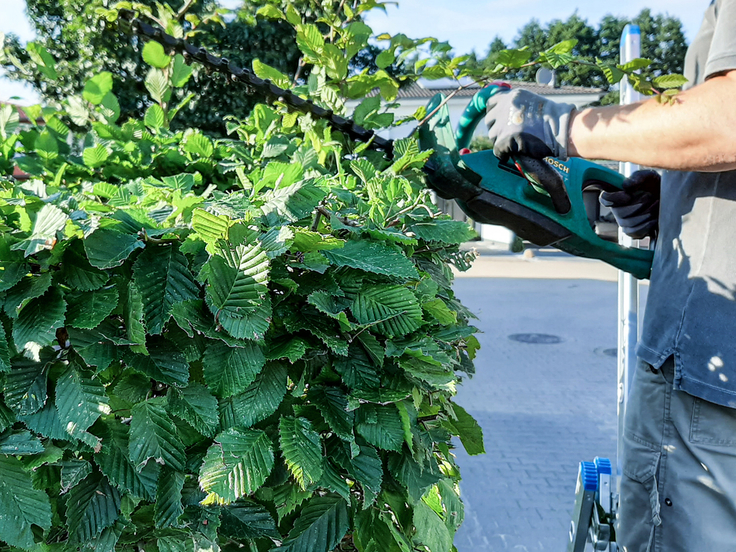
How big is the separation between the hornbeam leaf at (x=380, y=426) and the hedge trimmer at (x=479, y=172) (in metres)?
0.87

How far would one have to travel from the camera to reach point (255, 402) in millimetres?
891

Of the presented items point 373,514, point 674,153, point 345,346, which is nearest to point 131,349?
point 345,346

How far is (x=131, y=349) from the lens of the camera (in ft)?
2.81

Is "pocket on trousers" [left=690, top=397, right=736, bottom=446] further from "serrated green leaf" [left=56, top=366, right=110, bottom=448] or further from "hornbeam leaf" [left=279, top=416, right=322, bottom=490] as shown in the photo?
"serrated green leaf" [left=56, top=366, right=110, bottom=448]

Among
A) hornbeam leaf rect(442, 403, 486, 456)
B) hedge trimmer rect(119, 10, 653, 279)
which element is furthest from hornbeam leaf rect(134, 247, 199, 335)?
hedge trimmer rect(119, 10, 653, 279)

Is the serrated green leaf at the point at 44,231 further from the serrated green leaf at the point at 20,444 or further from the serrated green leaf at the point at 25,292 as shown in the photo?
the serrated green leaf at the point at 20,444

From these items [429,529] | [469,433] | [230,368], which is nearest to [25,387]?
[230,368]

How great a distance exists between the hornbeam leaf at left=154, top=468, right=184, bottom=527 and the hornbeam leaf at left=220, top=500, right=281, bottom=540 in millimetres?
80

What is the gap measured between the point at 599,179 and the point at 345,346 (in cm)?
144

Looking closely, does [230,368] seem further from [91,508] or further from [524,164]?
[524,164]

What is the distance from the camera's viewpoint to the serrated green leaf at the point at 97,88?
2.00 metres

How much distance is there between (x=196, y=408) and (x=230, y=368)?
0.25 feet

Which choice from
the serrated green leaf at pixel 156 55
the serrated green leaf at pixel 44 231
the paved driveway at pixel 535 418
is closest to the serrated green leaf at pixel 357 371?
the serrated green leaf at pixel 44 231

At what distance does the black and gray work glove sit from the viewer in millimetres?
1504
